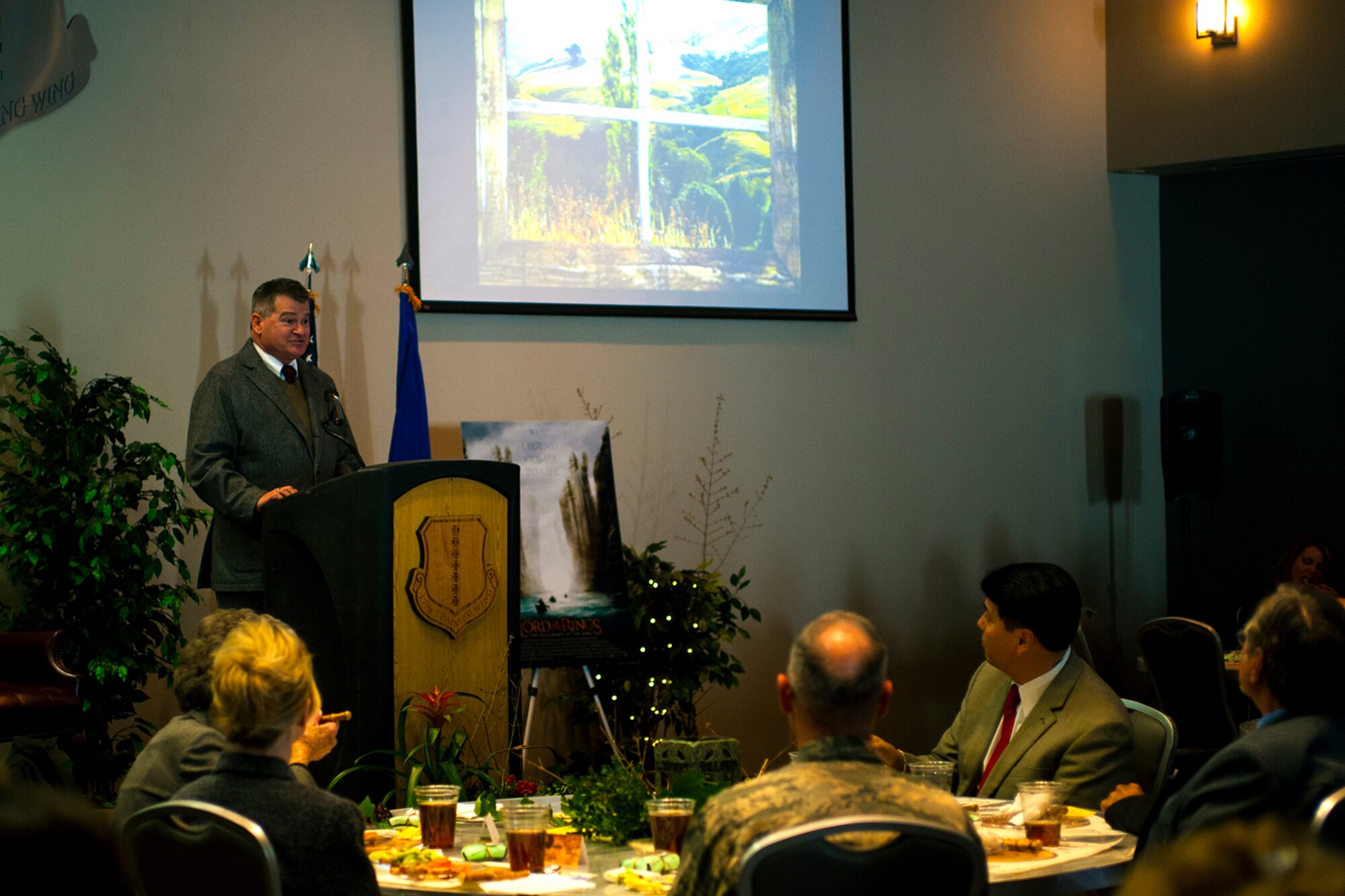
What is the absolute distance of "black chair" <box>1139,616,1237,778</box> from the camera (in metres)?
5.21

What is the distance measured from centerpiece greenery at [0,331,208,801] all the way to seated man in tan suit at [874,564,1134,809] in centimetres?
267

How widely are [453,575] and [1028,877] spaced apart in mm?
1965

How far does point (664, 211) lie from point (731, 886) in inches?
177

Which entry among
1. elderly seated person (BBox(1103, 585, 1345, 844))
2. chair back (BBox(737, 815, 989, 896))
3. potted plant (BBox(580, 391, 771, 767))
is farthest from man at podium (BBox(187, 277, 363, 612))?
elderly seated person (BBox(1103, 585, 1345, 844))

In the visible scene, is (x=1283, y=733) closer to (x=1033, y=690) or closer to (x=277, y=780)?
(x=1033, y=690)

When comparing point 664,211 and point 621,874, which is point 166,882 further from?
point 664,211

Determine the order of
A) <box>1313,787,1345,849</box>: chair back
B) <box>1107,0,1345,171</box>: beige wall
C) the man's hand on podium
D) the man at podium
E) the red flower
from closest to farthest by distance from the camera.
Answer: <box>1313,787,1345,849</box>: chair back
the red flower
the man's hand on podium
the man at podium
<box>1107,0,1345,171</box>: beige wall

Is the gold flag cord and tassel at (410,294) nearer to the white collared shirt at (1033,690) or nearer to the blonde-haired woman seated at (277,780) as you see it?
the white collared shirt at (1033,690)

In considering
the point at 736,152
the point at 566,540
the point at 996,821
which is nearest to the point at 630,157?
the point at 736,152

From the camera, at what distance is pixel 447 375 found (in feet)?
18.5

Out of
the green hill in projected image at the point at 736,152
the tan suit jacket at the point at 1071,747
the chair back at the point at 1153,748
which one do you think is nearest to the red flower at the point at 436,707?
the tan suit jacket at the point at 1071,747

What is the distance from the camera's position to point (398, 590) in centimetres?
367

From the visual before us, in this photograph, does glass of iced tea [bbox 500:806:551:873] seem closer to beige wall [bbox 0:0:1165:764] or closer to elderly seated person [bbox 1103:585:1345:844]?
elderly seated person [bbox 1103:585:1345:844]

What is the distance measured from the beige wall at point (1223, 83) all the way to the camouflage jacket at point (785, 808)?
567cm
